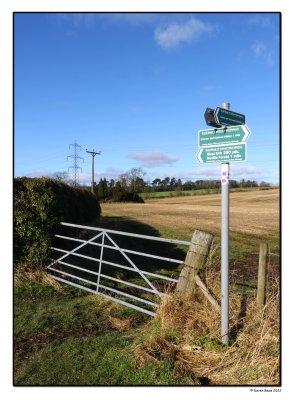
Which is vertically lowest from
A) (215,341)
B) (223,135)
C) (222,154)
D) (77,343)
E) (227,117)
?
(77,343)

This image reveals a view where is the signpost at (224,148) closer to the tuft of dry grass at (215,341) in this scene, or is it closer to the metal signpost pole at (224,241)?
the metal signpost pole at (224,241)

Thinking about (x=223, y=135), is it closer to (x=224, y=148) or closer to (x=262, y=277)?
(x=224, y=148)

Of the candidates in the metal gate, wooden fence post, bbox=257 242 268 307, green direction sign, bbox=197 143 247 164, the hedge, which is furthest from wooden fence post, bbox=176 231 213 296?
the hedge

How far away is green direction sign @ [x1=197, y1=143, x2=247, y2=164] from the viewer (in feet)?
11.8

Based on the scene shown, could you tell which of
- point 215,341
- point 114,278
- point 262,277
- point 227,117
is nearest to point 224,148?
point 227,117

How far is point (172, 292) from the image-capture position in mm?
5074

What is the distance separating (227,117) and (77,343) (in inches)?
130

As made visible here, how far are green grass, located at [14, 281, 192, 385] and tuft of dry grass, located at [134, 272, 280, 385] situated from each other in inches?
9.2

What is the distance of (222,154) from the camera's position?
12.3ft

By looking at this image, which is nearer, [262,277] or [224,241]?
[224,241]

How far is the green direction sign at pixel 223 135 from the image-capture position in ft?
11.8

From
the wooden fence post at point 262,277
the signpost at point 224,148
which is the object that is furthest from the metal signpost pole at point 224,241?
the wooden fence post at point 262,277

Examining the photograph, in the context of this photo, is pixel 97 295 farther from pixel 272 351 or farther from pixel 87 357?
pixel 272 351
